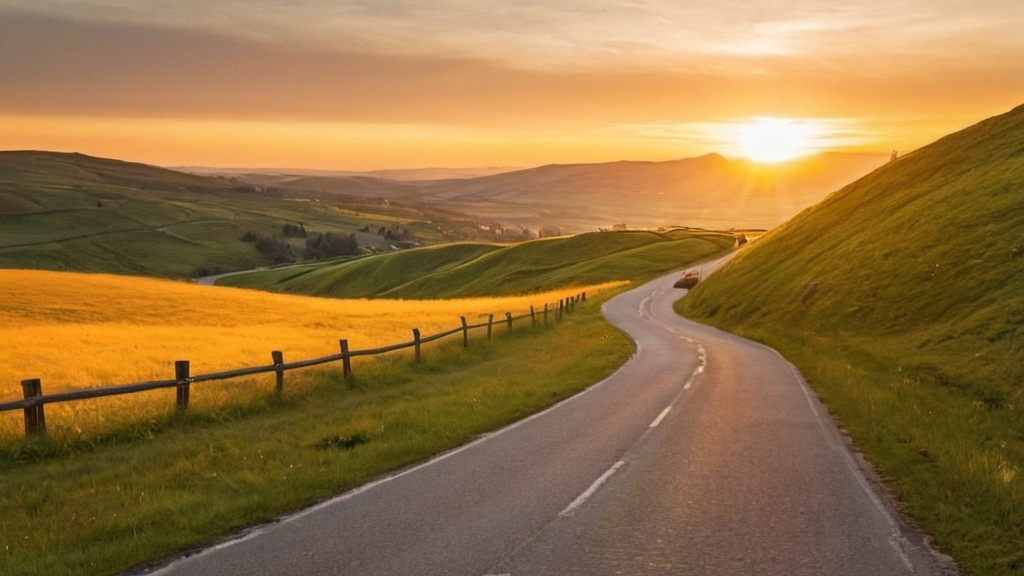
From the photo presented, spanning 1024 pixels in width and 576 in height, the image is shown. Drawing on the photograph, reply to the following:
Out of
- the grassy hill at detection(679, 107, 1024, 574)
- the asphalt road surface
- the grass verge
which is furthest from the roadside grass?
the grassy hill at detection(679, 107, 1024, 574)

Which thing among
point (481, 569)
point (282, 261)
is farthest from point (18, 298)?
point (282, 261)

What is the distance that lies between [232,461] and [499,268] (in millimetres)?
96246

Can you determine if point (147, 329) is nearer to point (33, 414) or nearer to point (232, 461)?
point (33, 414)

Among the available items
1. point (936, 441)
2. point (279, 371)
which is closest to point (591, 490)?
point (936, 441)

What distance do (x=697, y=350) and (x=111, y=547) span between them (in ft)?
87.4

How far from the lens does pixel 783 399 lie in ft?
62.7

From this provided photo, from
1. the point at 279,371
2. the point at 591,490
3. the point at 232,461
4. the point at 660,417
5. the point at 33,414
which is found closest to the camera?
the point at 591,490

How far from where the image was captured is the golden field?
20.1 metres

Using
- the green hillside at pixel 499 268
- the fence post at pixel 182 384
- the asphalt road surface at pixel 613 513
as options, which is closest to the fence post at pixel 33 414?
the fence post at pixel 182 384

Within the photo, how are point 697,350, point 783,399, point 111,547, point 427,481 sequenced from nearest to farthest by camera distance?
point 111,547 < point 427,481 < point 783,399 < point 697,350

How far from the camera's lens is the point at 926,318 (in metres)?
25.9

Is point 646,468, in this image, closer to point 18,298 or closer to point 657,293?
point 18,298

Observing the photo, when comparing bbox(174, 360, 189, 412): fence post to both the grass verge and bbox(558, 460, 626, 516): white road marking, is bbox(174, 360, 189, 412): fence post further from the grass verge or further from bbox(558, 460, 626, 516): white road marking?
the grass verge

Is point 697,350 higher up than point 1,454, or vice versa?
point 1,454
